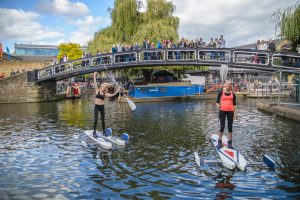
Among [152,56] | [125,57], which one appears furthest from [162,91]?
[152,56]

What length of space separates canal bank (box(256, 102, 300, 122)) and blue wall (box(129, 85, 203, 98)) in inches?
527

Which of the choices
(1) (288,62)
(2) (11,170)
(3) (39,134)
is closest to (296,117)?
(1) (288,62)

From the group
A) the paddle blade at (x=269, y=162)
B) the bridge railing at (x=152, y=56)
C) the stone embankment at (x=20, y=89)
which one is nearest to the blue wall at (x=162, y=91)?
the bridge railing at (x=152, y=56)

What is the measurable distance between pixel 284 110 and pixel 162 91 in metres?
17.7

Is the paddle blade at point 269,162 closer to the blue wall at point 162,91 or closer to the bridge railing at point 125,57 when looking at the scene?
the bridge railing at point 125,57

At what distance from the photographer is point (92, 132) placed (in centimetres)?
1442

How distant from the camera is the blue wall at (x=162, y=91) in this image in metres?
34.8

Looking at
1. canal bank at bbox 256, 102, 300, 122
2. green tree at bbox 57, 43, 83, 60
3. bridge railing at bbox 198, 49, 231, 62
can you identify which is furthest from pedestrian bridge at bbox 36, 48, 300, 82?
green tree at bbox 57, 43, 83, 60

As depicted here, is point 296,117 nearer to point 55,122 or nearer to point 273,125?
point 273,125

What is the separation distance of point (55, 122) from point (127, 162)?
34.3 feet

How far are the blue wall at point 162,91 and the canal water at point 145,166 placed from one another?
18.2 meters

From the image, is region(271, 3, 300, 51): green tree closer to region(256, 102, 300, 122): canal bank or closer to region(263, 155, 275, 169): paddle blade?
region(256, 102, 300, 122): canal bank

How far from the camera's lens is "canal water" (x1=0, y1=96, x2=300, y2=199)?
24.7 ft

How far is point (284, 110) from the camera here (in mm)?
19266
